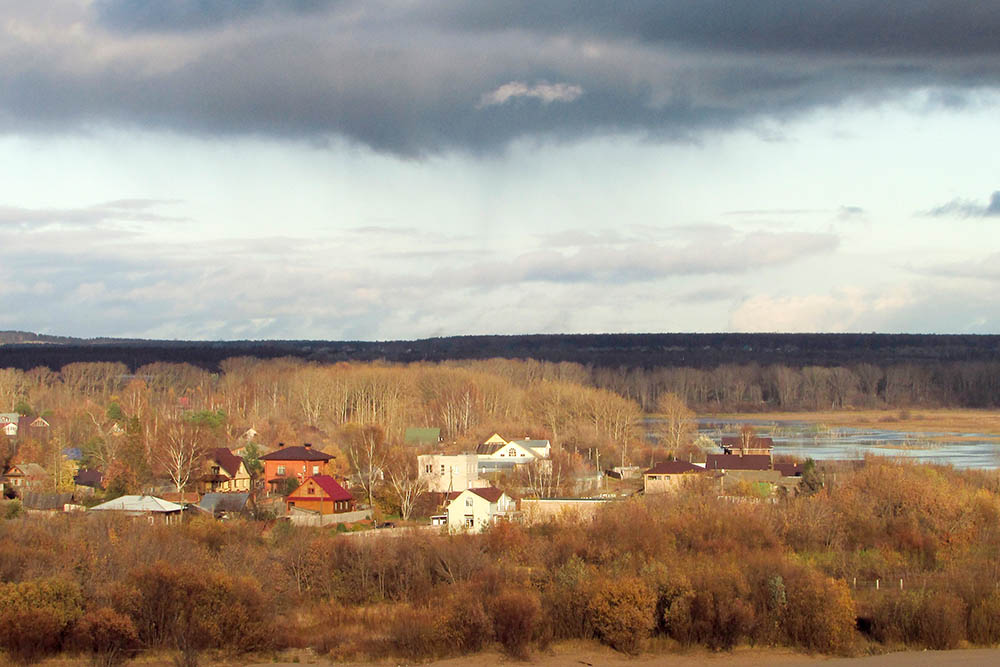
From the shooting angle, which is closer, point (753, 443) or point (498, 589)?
point (498, 589)

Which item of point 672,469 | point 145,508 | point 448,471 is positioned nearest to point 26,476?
point 145,508

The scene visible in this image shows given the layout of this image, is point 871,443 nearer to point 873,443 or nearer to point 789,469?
point 873,443

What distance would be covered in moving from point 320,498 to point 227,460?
9.74 m

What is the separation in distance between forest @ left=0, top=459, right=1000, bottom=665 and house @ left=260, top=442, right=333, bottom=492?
540 inches

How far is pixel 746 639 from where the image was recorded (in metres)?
27.5

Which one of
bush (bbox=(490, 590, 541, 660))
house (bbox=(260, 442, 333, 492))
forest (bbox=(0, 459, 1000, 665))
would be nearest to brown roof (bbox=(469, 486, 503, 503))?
forest (bbox=(0, 459, 1000, 665))

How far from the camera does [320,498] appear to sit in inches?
1686

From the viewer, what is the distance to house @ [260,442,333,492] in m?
50.3

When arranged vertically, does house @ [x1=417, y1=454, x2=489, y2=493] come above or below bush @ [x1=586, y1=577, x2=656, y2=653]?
above

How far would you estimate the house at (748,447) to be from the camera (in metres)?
61.0

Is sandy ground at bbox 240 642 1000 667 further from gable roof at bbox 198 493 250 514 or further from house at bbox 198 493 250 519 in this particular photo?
gable roof at bbox 198 493 250 514

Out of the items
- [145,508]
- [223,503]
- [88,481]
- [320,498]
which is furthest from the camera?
[88,481]

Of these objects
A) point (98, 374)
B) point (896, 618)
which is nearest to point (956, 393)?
point (98, 374)

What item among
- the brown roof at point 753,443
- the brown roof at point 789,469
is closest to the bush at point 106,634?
the brown roof at point 789,469
